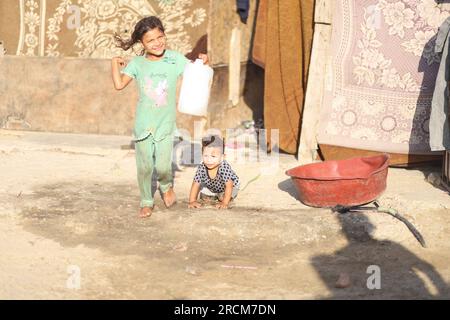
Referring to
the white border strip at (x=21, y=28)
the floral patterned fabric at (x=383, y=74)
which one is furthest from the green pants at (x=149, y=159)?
the white border strip at (x=21, y=28)

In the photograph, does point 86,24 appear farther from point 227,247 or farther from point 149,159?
point 227,247

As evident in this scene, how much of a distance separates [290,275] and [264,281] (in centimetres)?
19

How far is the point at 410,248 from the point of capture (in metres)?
4.60

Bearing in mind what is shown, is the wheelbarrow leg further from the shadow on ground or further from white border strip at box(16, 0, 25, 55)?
white border strip at box(16, 0, 25, 55)

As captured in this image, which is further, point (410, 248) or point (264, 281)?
point (410, 248)

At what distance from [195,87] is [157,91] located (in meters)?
0.29

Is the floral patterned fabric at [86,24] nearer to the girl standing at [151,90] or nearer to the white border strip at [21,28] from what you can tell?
the white border strip at [21,28]

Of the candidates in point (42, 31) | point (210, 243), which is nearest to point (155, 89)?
point (210, 243)

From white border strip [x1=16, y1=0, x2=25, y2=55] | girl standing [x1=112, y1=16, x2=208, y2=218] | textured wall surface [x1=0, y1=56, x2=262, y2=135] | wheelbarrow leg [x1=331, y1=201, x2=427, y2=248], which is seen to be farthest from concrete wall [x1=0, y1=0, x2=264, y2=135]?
wheelbarrow leg [x1=331, y1=201, x2=427, y2=248]

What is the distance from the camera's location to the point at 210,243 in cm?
472

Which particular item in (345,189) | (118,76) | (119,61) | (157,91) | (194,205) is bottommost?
(194,205)

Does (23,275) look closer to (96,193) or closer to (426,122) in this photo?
(96,193)

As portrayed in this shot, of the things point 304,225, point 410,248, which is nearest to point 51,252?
point 304,225
